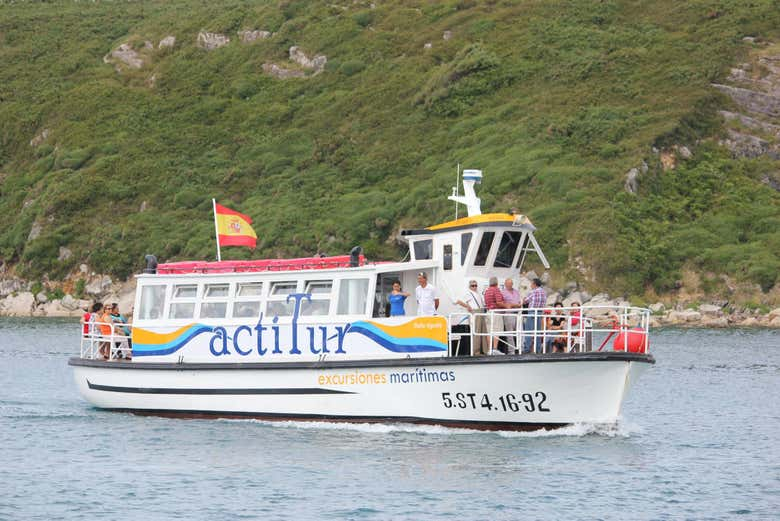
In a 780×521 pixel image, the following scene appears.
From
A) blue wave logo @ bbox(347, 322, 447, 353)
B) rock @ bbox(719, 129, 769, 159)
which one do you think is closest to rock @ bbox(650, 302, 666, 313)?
rock @ bbox(719, 129, 769, 159)

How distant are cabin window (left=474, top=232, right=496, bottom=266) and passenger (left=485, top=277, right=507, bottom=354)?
1.16 metres

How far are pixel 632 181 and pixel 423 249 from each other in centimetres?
5095

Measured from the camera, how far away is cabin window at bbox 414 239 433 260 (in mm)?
25781

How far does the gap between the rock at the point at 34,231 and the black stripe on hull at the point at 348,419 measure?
61242mm

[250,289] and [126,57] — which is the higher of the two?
[126,57]

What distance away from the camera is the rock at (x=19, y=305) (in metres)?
77.9

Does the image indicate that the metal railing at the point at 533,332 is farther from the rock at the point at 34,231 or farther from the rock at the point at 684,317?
the rock at the point at 34,231

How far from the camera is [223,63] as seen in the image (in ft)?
362

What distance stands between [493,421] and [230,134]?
78148 millimetres

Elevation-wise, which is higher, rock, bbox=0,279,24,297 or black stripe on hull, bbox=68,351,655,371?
rock, bbox=0,279,24,297

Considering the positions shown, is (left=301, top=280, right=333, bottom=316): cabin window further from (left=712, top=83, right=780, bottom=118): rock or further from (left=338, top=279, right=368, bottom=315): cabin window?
(left=712, top=83, right=780, bottom=118): rock

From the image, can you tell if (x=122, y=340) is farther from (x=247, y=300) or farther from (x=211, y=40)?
(x=211, y=40)

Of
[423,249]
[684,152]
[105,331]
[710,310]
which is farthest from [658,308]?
[105,331]

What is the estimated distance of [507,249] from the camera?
25531mm
